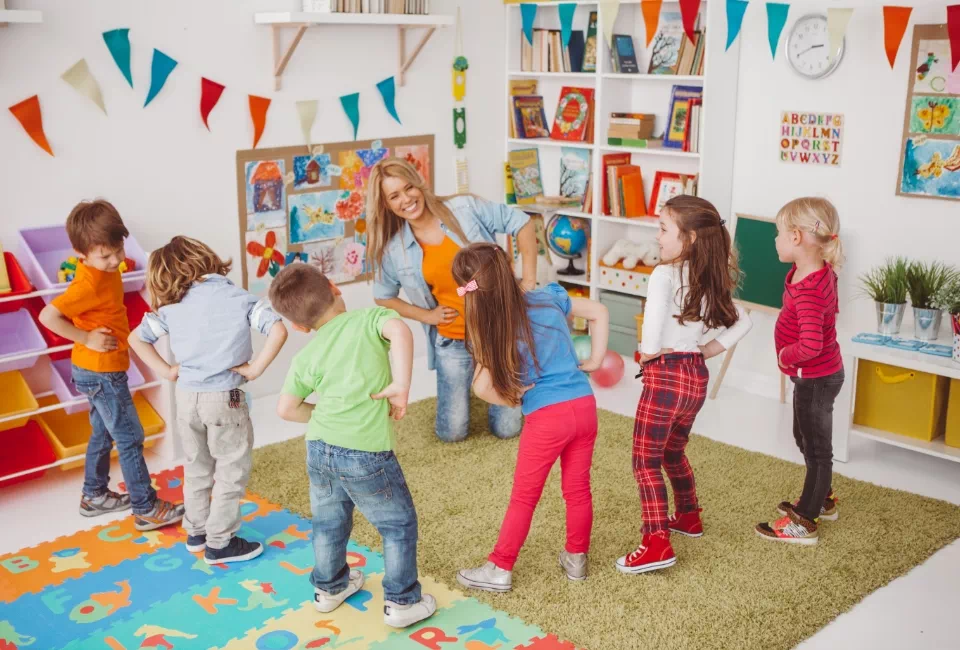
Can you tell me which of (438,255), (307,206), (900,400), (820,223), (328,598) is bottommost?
(328,598)

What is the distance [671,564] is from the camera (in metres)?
2.84

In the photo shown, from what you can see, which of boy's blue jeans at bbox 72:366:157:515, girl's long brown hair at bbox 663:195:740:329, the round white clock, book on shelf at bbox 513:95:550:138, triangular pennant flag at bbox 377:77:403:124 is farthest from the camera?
book on shelf at bbox 513:95:550:138

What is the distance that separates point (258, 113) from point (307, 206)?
481 millimetres

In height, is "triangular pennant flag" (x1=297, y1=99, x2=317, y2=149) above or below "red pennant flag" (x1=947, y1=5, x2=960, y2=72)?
below

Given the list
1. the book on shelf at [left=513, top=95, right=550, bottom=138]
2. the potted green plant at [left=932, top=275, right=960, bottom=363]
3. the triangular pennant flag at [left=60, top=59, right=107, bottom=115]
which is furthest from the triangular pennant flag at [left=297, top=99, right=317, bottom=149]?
the potted green plant at [left=932, top=275, right=960, bottom=363]

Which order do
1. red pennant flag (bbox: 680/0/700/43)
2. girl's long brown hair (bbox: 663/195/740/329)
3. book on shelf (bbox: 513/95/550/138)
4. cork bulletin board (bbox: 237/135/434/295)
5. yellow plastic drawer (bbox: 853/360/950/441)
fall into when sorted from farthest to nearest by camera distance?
book on shelf (bbox: 513/95/550/138) → cork bulletin board (bbox: 237/135/434/295) → red pennant flag (bbox: 680/0/700/43) → yellow plastic drawer (bbox: 853/360/950/441) → girl's long brown hair (bbox: 663/195/740/329)

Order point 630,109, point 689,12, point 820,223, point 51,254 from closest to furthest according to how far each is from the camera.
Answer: point 820,223 → point 51,254 → point 689,12 → point 630,109

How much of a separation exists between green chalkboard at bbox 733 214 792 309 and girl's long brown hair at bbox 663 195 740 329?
172 centimetres

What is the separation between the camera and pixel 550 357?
2588mm

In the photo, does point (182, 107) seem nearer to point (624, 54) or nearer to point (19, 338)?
point (19, 338)

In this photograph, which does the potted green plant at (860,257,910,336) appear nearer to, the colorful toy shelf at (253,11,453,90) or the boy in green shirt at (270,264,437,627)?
the boy in green shirt at (270,264,437,627)

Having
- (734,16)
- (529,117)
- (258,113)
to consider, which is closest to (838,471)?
(734,16)

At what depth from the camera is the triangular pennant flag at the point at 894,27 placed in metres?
3.79

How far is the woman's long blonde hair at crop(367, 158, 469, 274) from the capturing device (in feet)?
11.7
